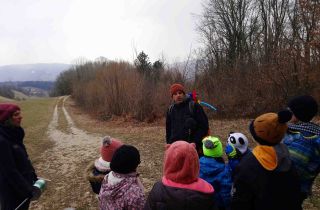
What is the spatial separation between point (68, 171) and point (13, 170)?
538cm

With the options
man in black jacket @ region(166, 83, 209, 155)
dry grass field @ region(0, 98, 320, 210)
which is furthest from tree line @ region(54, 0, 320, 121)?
man in black jacket @ region(166, 83, 209, 155)

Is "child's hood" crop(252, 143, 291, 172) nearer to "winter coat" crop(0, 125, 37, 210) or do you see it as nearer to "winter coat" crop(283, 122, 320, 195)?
"winter coat" crop(283, 122, 320, 195)

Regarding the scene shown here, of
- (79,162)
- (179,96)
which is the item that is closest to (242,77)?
(79,162)

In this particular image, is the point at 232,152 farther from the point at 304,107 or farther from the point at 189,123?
the point at 189,123

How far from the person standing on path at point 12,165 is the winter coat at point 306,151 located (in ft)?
8.79

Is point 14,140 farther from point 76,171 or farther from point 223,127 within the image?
point 223,127

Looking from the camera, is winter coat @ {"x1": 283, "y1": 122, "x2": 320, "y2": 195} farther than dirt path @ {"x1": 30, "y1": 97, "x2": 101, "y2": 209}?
No

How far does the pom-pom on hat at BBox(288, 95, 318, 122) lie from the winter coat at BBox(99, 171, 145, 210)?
160 cm

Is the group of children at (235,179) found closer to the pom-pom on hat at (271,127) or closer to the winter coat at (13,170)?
the pom-pom on hat at (271,127)

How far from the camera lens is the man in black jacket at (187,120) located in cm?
446

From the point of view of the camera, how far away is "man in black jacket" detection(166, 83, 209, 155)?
4.46 meters

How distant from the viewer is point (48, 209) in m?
5.79

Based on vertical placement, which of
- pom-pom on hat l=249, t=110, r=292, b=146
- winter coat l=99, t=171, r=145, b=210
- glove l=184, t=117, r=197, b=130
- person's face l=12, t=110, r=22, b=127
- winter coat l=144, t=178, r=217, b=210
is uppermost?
pom-pom on hat l=249, t=110, r=292, b=146

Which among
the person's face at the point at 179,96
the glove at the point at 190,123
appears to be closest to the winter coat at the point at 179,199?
the glove at the point at 190,123
